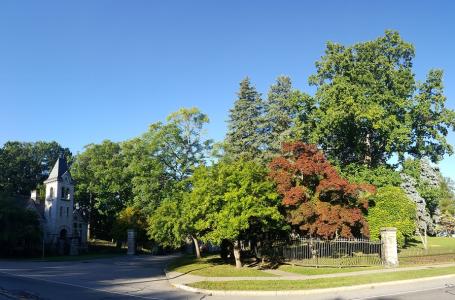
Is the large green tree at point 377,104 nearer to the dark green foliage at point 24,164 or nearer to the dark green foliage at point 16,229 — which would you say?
the dark green foliage at point 16,229

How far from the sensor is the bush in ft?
102

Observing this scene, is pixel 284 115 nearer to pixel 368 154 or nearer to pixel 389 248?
pixel 368 154

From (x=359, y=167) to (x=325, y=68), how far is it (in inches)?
373

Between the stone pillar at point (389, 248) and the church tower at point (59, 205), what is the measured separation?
40130mm

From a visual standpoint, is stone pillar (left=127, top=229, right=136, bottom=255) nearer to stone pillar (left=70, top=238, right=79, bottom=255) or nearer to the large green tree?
stone pillar (left=70, top=238, right=79, bottom=255)

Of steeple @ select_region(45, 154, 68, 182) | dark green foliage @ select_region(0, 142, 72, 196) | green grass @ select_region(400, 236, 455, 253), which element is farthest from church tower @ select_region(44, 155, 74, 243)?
green grass @ select_region(400, 236, 455, 253)

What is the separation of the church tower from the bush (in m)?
37.6

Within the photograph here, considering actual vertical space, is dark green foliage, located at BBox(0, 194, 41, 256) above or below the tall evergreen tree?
below

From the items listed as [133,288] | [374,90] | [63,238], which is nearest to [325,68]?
[374,90]

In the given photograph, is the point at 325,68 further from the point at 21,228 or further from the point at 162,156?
the point at 21,228

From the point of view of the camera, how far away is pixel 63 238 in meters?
54.5

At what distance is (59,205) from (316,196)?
39.1 metres

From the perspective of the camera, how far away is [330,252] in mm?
25609

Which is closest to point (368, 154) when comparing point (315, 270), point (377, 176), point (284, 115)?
point (377, 176)
